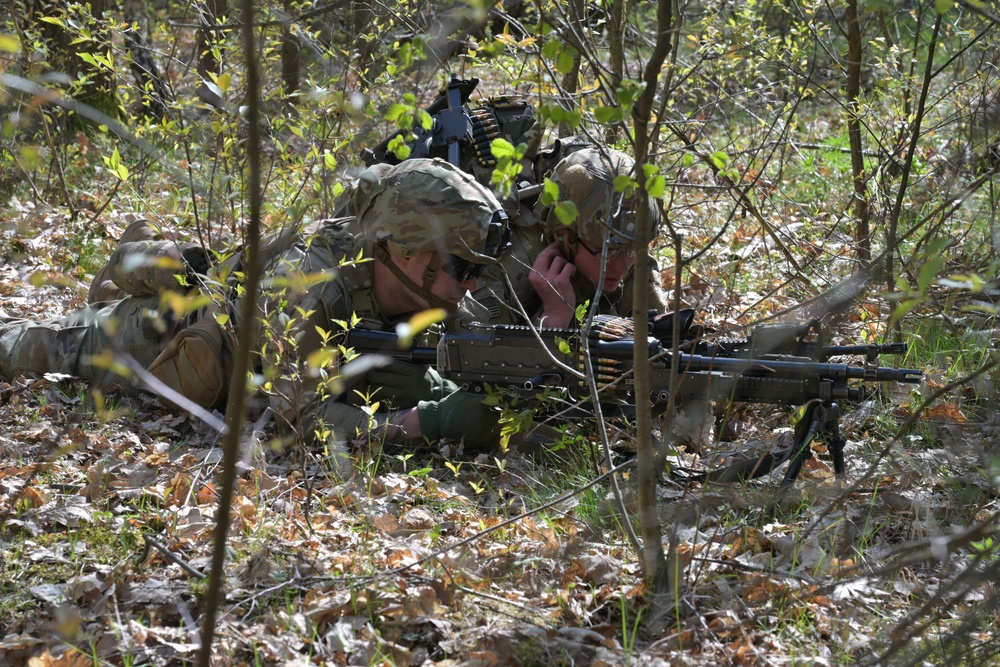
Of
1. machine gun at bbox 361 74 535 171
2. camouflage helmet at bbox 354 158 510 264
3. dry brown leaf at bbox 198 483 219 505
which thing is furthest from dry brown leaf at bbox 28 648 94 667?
machine gun at bbox 361 74 535 171

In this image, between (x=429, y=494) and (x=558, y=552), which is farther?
(x=429, y=494)

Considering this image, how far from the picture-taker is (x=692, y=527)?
10.9 ft

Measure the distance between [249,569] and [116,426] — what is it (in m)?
1.80

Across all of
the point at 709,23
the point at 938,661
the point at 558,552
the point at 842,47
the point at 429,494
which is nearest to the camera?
the point at 938,661

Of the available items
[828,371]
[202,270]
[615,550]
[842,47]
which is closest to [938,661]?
[615,550]

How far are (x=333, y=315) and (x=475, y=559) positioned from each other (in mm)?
1655

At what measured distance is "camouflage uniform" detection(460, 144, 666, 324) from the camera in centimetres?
446

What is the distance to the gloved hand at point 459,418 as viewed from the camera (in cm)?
408

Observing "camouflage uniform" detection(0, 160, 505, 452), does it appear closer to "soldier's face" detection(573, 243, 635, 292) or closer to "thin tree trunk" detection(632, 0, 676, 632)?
"soldier's face" detection(573, 243, 635, 292)

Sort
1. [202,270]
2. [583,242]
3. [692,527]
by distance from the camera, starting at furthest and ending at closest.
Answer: [583,242] → [202,270] → [692,527]

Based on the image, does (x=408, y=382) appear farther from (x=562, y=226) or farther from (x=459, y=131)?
(x=459, y=131)

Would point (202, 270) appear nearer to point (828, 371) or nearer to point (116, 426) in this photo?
point (116, 426)

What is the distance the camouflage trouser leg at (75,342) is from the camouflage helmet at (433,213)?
137cm

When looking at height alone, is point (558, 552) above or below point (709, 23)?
below
